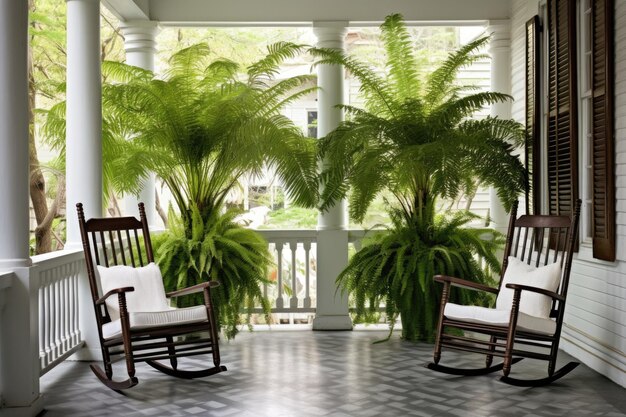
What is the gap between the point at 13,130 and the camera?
3.98 meters

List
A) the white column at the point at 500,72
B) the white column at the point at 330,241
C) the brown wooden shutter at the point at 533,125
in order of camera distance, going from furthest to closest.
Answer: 1. the white column at the point at 500,72
2. the white column at the point at 330,241
3. the brown wooden shutter at the point at 533,125

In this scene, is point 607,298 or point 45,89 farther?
point 45,89

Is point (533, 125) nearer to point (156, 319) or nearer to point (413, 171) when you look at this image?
point (413, 171)

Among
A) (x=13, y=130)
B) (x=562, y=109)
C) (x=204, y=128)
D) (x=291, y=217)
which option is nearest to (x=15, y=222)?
(x=13, y=130)

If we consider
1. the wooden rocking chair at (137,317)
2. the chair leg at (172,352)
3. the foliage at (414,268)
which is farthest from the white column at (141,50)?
the chair leg at (172,352)

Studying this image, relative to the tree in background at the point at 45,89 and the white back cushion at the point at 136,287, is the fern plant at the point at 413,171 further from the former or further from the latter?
the tree in background at the point at 45,89

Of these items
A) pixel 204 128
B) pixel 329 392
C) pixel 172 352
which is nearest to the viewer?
pixel 329 392

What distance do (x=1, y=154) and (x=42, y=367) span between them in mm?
1422

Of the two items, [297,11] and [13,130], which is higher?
[297,11]

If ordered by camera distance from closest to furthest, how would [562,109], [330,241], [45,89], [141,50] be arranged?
[562,109] < [330,241] < [141,50] < [45,89]

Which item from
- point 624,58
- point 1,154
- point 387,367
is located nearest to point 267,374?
point 387,367

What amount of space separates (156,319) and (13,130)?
1371mm

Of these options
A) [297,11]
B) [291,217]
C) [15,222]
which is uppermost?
[297,11]

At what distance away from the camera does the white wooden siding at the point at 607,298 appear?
4707mm
